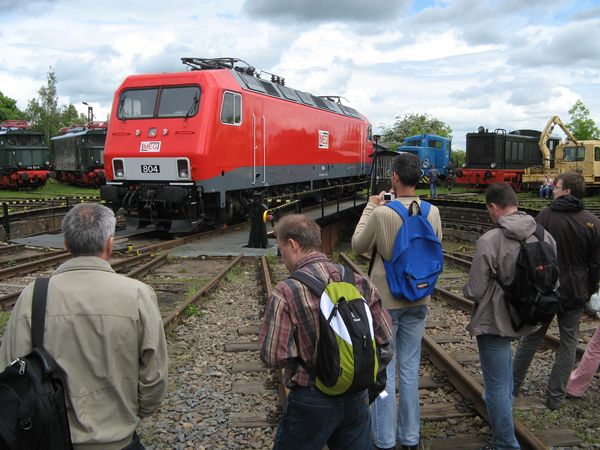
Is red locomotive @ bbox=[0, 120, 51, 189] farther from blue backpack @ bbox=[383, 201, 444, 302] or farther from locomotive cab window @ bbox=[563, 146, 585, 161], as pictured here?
blue backpack @ bbox=[383, 201, 444, 302]

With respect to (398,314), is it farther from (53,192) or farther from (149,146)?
(53,192)

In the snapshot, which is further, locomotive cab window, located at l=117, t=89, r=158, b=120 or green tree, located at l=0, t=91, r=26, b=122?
green tree, located at l=0, t=91, r=26, b=122

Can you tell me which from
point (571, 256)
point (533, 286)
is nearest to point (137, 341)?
point (533, 286)

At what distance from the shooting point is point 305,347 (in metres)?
2.32

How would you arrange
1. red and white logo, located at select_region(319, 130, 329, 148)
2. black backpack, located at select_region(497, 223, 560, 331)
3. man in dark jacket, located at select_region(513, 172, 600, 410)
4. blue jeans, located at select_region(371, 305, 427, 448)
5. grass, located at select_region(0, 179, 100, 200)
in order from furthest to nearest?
grass, located at select_region(0, 179, 100, 200), red and white logo, located at select_region(319, 130, 329, 148), man in dark jacket, located at select_region(513, 172, 600, 410), blue jeans, located at select_region(371, 305, 427, 448), black backpack, located at select_region(497, 223, 560, 331)

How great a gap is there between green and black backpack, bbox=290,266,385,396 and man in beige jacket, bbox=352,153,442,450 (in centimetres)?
110

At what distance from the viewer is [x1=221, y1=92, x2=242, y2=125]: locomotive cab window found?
38.9ft

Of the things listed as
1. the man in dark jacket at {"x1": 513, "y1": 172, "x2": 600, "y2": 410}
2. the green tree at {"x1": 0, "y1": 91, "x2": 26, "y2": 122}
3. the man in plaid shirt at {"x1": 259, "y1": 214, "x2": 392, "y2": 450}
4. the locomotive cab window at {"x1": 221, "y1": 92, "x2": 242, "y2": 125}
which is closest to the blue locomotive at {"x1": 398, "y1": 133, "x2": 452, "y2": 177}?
the locomotive cab window at {"x1": 221, "y1": 92, "x2": 242, "y2": 125}

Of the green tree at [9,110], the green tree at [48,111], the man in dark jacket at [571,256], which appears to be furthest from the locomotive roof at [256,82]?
the green tree at [9,110]

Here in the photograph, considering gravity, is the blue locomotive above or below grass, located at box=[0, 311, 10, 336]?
above

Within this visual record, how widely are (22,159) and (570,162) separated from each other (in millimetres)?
25970

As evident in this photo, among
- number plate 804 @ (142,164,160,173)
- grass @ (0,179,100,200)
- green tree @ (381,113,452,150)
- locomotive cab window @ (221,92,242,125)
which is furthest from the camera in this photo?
green tree @ (381,113,452,150)

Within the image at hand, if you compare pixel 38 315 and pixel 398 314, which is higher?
pixel 38 315

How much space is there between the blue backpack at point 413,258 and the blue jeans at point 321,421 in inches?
38.8
